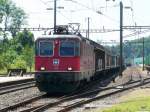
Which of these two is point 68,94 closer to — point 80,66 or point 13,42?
point 80,66

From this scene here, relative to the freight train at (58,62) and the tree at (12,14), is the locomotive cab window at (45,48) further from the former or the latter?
the tree at (12,14)

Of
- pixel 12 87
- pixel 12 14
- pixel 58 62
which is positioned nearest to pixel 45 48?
pixel 58 62

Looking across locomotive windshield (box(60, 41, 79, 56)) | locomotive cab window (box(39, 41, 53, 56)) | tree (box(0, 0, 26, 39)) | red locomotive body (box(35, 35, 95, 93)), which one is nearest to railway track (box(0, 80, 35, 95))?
red locomotive body (box(35, 35, 95, 93))

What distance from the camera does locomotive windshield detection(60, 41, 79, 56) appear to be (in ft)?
84.7

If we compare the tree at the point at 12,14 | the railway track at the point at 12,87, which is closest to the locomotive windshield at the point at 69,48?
the railway track at the point at 12,87

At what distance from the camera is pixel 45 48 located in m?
26.0

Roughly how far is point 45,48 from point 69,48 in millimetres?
1119

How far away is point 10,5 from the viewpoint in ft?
393

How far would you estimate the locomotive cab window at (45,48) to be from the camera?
25.9 metres

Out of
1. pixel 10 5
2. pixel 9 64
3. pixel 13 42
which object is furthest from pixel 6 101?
pixel 10 5

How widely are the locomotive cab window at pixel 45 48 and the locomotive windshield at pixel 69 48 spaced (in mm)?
513

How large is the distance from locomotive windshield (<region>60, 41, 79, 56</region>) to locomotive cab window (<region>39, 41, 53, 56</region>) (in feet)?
1.68

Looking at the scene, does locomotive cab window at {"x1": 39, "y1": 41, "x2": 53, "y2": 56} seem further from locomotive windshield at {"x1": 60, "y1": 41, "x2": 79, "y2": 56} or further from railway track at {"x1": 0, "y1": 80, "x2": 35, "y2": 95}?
railway track at {"x1": 0, "y1": 80, "x2": 35, "y2": 95}

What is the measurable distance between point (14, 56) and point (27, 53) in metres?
5.27
